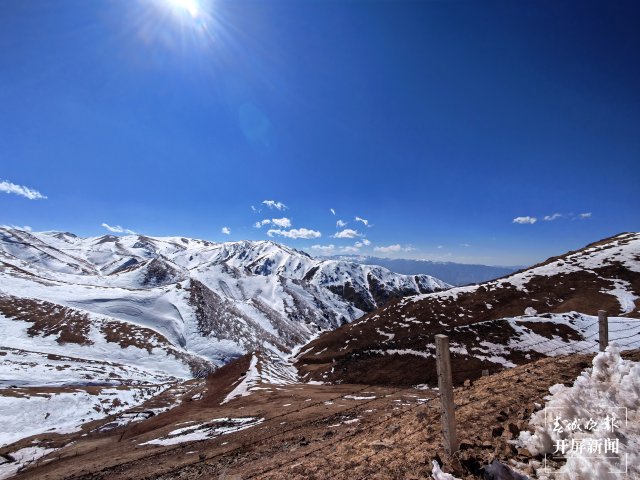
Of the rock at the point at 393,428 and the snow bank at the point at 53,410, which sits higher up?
the rock at the point at 393,428

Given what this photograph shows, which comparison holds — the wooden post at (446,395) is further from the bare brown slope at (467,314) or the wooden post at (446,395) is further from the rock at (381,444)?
the bare brown slope at (467,314)

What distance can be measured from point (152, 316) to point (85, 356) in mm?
28189

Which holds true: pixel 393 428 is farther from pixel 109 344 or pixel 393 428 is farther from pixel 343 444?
pixel 109 344

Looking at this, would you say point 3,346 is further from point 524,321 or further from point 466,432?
point 524,321

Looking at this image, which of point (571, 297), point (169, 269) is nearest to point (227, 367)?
point (571, 297)

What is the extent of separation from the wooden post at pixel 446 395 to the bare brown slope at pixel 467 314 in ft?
110

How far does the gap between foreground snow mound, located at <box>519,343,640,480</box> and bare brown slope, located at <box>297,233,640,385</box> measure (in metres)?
33.1

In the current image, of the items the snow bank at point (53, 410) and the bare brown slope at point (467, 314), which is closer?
the snow bank at point (53, 410)

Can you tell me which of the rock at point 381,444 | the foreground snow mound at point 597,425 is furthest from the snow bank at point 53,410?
the foreground snow mound at point 597,425

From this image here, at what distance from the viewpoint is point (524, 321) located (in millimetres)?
47500

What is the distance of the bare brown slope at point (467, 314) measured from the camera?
42281 mm

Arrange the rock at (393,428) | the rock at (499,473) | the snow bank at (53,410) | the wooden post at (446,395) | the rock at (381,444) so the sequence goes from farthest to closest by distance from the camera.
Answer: the snow bank at (53,410), the rock at (393,428), the rock at (381,444), the wooden post at (446,395), the rock at (499,473)

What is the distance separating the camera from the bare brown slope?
42.3m

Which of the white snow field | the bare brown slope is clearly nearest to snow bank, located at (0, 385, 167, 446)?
the white snow field
